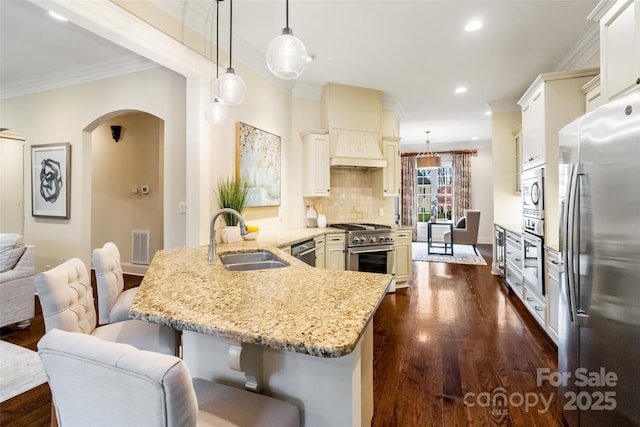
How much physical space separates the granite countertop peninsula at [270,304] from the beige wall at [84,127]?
1.69 meters

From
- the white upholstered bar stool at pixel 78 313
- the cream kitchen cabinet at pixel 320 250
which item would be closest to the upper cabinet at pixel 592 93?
the cream kitchen cabinet at pixel 320 250

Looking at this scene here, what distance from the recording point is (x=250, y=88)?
346 centimetres

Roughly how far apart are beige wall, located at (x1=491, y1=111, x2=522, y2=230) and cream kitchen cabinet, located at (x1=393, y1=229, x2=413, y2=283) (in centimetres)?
189

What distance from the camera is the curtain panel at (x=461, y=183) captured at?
8547 mm

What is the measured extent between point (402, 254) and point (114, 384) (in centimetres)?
413

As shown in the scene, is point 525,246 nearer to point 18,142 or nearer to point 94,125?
point 94,125

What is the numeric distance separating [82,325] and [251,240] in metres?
1.60

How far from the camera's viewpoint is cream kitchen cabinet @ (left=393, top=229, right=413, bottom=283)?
14.4 feet

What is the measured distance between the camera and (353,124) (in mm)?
4395

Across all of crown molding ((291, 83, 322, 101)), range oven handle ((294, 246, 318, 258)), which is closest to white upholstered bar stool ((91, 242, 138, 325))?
range oven handle ((294, 246, 318, 258))

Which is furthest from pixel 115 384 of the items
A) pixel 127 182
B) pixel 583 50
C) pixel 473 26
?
pixel 127 182

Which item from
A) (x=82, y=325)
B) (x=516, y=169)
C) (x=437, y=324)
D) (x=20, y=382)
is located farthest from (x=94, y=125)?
(x=516, y=169)

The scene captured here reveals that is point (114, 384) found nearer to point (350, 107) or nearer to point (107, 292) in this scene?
point (107, 292)

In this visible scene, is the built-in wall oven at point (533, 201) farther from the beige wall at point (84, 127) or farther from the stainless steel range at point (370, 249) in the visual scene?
the beige wall at point (84, 127)
